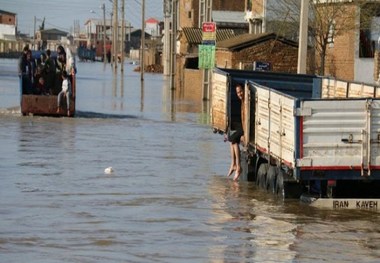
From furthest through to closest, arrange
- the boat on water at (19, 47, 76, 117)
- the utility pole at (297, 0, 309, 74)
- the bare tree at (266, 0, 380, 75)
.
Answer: the bare tree at (266, 0, 380, 75) → the boat on water at (19, 47, 76, 117) → the utility pole at (297, 0, 309, 74)

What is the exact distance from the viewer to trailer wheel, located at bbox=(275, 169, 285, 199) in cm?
1905

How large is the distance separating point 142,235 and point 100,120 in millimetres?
Answer: 23414

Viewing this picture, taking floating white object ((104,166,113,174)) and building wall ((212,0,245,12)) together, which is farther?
building wall ((212,0,245,12))

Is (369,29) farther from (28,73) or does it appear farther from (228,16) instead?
(228,16)

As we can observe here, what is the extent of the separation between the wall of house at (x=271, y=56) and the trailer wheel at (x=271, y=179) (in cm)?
3723

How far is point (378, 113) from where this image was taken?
1756 cm

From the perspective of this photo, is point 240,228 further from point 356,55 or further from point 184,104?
point 356,55

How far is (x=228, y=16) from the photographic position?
9456 cm

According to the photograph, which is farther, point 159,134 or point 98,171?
point 159,134

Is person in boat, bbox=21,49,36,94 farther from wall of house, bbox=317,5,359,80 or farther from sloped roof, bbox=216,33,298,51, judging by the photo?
sloped roof, bbox=216,33,298,51

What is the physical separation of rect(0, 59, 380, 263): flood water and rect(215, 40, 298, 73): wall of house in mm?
27435

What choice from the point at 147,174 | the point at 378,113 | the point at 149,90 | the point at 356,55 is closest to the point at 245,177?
the point at 147,174

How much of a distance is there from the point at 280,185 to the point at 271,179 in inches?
32.9

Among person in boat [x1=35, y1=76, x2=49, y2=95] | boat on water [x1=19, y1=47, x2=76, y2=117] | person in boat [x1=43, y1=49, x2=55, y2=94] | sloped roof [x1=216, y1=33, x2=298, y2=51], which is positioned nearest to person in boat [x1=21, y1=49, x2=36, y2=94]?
boat on water [x1=19, y1=47, x2=76, y2=117]
